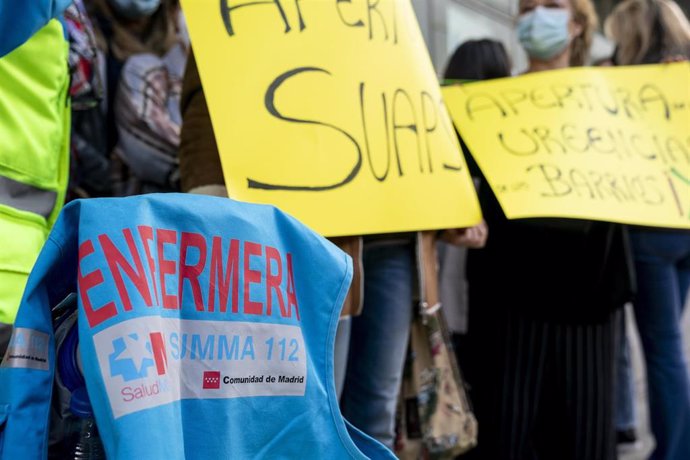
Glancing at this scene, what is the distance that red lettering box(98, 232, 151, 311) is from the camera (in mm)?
879

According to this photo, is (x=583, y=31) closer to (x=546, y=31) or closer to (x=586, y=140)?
(x=546, y=31)

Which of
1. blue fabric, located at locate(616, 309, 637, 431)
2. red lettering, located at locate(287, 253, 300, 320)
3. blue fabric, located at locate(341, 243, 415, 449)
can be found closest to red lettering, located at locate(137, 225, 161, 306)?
red lettering, located at locate(287, 253, 300, 320)

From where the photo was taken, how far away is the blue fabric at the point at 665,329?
2.61 meters

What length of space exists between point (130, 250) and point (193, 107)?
86 centimetres

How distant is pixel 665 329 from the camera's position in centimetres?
267

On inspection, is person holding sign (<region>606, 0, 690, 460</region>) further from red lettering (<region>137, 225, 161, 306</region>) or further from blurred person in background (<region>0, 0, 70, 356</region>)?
red lettering (<region>137, 225, 161, 306</region>)

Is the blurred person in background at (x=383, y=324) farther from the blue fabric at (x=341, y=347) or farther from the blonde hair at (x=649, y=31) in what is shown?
the blonde hair at (x=649, y=31)

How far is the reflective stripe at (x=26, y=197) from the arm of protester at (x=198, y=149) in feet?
1.23

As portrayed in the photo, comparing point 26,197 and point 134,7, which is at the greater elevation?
point 134,7

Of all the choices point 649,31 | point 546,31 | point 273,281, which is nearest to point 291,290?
point 273,281

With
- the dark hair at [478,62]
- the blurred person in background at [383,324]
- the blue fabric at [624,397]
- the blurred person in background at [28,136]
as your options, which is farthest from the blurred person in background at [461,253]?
the blurred person in background at [28,136]

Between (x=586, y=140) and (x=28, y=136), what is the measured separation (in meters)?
1.69

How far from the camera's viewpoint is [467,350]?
2672 millimetres

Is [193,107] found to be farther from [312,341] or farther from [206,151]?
[312,341]
